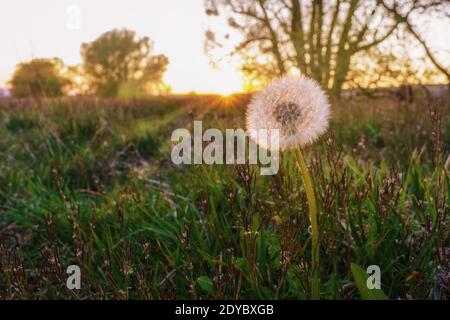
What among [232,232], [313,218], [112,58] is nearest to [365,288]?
[313,218]

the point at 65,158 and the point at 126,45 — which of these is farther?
the point at 126,45

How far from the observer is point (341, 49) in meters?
11.5

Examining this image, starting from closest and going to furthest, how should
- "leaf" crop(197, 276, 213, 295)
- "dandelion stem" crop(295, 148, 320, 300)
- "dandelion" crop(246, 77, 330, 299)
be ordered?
"dandelion stem" crop(295, 148, 320, 300)
"dandelion" crop(246, 77, 330, 299)
"leaf" crop(197, 276, 213, 295)

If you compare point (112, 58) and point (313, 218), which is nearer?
point (313, 218)

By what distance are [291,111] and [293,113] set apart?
0.4 inches

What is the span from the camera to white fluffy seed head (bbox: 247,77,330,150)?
1416 millimetres

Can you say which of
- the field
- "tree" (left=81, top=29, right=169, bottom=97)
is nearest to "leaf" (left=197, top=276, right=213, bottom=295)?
the field

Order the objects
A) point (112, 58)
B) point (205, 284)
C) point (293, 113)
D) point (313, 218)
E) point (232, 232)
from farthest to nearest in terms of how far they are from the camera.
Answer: point (112, 58) < point (232, 232) < point (205, 284) < point (293, 113) < point (313, 218)

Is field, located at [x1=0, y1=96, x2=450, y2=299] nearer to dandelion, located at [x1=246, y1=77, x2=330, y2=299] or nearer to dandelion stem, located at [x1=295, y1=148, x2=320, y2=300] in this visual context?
dandelion stem, located at [x1=295, y1=148, x2=320, y2=300]

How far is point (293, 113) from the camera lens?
4.76 ft

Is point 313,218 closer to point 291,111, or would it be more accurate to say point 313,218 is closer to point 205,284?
point 291,111

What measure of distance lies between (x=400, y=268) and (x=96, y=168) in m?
3.05
